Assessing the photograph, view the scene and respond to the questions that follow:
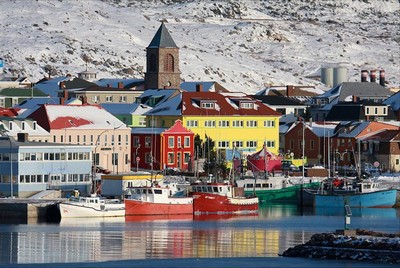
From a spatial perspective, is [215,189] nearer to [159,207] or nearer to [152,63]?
[159,207]

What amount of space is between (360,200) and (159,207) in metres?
14.2

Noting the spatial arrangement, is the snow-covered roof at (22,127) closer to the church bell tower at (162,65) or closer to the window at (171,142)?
the window at (171,142)

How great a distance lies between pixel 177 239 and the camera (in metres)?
80.1

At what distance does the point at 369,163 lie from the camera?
12975 cm

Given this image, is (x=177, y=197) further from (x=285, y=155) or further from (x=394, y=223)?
(x=285, y=155)

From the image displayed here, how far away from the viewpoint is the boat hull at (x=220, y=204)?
320 feet

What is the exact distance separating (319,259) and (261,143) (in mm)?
65853

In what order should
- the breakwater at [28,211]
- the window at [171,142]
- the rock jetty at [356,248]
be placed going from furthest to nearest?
the window at [171,142], the breakwater at [28,211], the rock jetty at [356,248]

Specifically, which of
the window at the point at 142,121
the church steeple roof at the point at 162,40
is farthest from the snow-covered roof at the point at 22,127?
the church steeple roof at the point at 162,40

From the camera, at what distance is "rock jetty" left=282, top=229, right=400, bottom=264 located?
66938mm

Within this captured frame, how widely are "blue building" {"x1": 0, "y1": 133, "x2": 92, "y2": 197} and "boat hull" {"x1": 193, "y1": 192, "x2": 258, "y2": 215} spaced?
7213 millimetres

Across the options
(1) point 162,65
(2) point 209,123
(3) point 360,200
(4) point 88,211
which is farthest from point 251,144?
(4) point 88,211

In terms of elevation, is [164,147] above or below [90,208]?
above

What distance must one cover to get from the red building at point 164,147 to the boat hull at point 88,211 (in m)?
29.4
